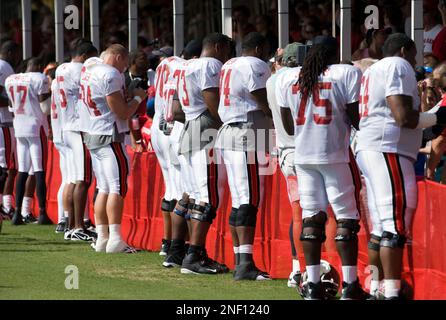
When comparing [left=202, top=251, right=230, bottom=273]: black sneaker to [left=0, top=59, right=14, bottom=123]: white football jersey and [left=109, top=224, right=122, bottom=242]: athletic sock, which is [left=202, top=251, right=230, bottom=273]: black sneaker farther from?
[left=0, top=59, right=14, bottom=123]: white football jersey

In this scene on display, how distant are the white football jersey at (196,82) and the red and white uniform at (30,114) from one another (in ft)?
16.2

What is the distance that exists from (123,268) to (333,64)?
3567mm

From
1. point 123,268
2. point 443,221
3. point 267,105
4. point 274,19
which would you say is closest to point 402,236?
point 443,221

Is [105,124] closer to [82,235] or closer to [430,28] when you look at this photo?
[82,235]

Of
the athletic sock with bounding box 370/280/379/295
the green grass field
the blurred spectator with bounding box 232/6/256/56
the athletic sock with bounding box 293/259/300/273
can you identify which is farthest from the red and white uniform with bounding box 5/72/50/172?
the athletic sock with bounding box 370/280/379/295

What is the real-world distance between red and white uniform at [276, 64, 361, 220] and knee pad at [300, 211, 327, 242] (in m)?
0.05

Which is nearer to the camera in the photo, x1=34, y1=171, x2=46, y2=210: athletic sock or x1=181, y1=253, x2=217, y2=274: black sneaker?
x1=181, y1=253, x2=217, y2=274: black sneaker

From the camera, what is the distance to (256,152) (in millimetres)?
11750

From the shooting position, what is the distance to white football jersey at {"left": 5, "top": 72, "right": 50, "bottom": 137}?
1697 cm

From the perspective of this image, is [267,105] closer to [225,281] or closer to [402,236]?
[225,281]

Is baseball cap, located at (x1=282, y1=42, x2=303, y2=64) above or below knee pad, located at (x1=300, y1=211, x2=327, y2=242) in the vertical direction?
above

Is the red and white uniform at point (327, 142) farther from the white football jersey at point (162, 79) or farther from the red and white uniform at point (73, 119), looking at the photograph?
the red and white uniform at point (73, 119)
